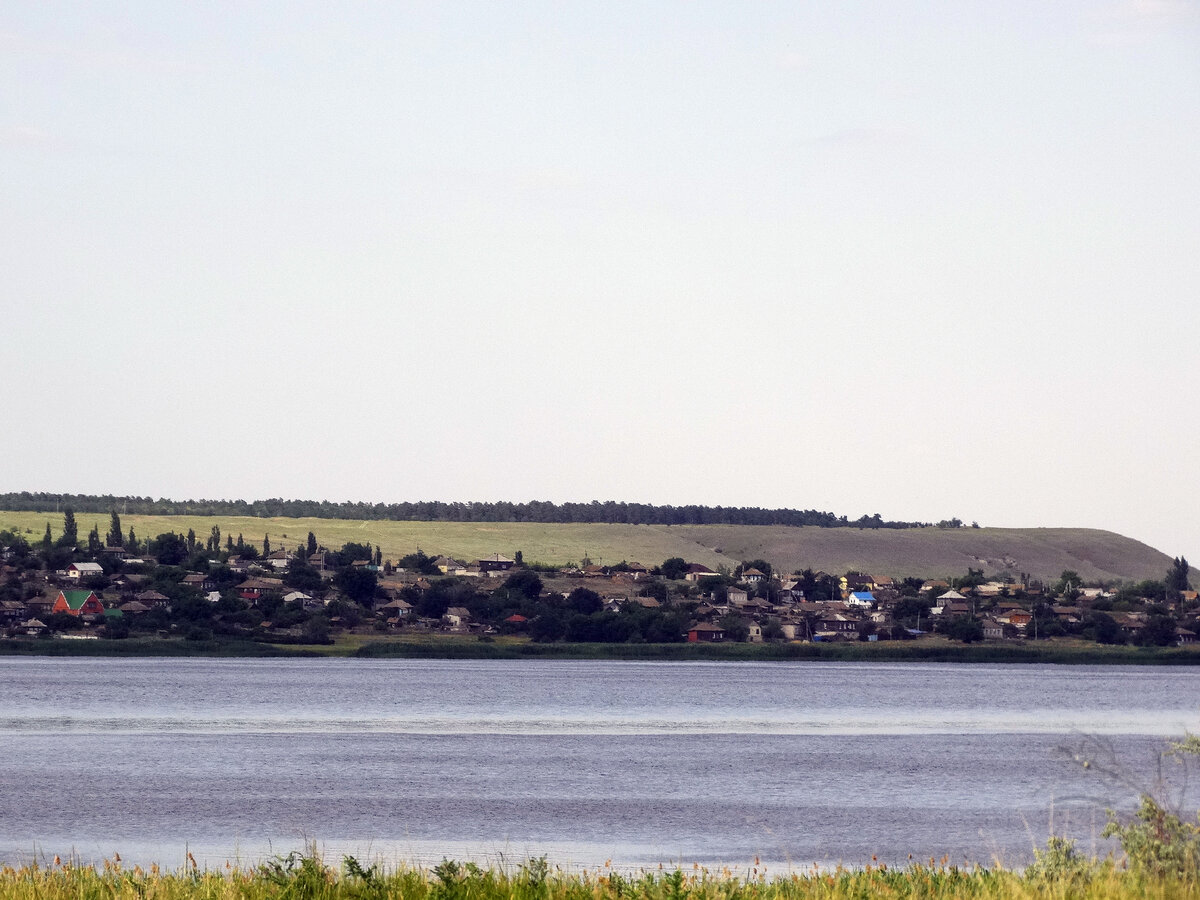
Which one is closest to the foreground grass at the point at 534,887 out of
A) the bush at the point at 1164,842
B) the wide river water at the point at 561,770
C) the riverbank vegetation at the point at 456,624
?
the bush at the point at 1164,842

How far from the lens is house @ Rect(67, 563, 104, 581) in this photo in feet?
609

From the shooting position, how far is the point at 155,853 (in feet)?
113

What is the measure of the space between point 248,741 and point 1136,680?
Result: 119274 millimetres

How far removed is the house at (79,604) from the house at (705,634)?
7058 cm

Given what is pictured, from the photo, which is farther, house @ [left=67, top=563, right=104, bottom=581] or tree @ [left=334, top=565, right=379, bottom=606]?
house @ [left=67, top=563, right=104, bottom=581]

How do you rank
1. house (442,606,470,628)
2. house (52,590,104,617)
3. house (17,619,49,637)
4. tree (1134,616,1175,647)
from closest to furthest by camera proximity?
house (17,619,49,637)
house (52,590,104,617)
house (442,606,470,628)
tree (1134,616,1175,647)

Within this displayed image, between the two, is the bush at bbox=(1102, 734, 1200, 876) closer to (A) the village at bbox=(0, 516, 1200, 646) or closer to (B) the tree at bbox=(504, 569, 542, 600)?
(A) the village at bbox=(0, 516, 1200, 646)

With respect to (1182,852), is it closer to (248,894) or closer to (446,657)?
(248,894)

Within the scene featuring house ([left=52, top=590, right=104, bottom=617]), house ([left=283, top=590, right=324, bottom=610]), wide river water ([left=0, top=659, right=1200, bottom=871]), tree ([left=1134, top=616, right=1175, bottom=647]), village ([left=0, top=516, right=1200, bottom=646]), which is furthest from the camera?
tree ([left=1134, top=616, right=1175, bottom=647])

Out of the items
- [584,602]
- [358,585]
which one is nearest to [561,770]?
[584,602]

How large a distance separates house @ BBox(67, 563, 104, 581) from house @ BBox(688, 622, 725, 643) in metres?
76.0

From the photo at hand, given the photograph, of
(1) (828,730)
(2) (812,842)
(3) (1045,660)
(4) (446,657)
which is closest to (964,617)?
(3) (1045,660)

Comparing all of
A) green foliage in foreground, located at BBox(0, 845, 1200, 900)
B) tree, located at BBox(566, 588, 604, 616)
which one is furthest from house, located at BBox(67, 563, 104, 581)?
green foliage in foreground, located at BBox(0, 845, 1200, 900)

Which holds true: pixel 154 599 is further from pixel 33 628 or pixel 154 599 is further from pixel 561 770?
pixel 561 770
